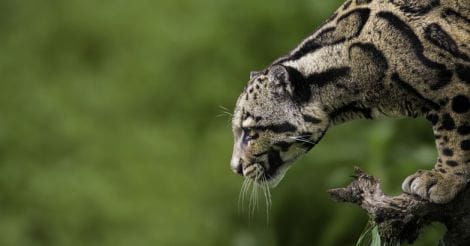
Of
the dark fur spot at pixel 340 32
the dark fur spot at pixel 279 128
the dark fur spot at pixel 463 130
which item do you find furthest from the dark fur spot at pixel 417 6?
the dark fur spot at pixel 279 128

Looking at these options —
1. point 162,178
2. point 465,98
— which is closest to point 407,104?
point 465,98

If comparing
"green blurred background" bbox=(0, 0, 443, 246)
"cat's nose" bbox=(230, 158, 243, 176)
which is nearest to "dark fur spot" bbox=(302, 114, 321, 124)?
"cat's nose" bbox=(230, 158, 243, 176)

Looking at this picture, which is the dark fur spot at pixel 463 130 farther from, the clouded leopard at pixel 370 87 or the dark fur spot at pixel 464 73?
the dark fur spot at pixel 464 73

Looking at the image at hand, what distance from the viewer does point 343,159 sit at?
9.63 metres

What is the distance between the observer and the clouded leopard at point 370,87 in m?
5.50

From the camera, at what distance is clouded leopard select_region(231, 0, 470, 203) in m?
5.50

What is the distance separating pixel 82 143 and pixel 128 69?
0.79 metres

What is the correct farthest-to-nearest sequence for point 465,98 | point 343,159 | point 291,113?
point 343,159
point 291,113
point 465,98

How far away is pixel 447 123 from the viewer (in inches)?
218

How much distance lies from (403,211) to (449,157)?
53cm

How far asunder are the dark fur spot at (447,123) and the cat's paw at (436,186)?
0.22m

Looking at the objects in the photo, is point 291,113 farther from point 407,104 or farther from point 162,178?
point 162,178

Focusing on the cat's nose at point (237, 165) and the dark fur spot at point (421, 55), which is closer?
the dark fur spot at point (421, 55)

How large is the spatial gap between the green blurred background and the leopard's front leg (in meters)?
3.93
